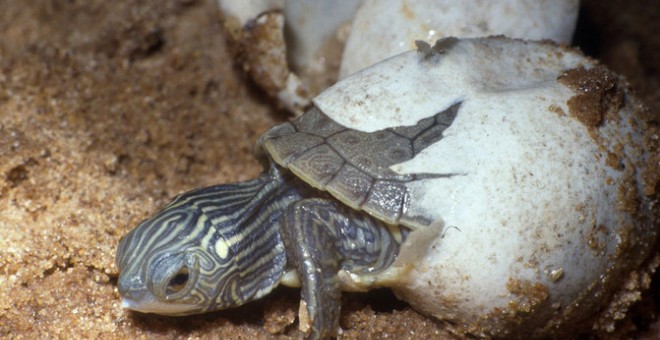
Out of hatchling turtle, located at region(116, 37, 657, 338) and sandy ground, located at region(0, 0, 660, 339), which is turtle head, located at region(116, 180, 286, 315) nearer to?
hatchling turtle, located at region(116, 37, 657, 338)

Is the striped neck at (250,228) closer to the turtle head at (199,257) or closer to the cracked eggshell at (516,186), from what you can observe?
the turtle head at (199,257)

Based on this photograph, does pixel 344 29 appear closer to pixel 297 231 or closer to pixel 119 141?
pixel 119 141

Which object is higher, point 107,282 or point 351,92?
point 351,92

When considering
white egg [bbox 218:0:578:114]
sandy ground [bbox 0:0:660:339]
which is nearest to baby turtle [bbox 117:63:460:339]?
sandy ground [bbox 0:0:660:339]

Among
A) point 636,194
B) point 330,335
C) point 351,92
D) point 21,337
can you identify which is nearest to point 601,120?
point 636,194

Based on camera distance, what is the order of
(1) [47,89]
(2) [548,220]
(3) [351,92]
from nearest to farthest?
(2) [548,220] → (3) [351,92] → (1) [47,89]

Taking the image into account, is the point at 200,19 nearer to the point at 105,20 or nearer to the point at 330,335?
the point at 105,20

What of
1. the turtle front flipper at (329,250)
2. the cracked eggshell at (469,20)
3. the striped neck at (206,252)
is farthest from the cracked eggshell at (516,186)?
the striped neck at (206,252)
